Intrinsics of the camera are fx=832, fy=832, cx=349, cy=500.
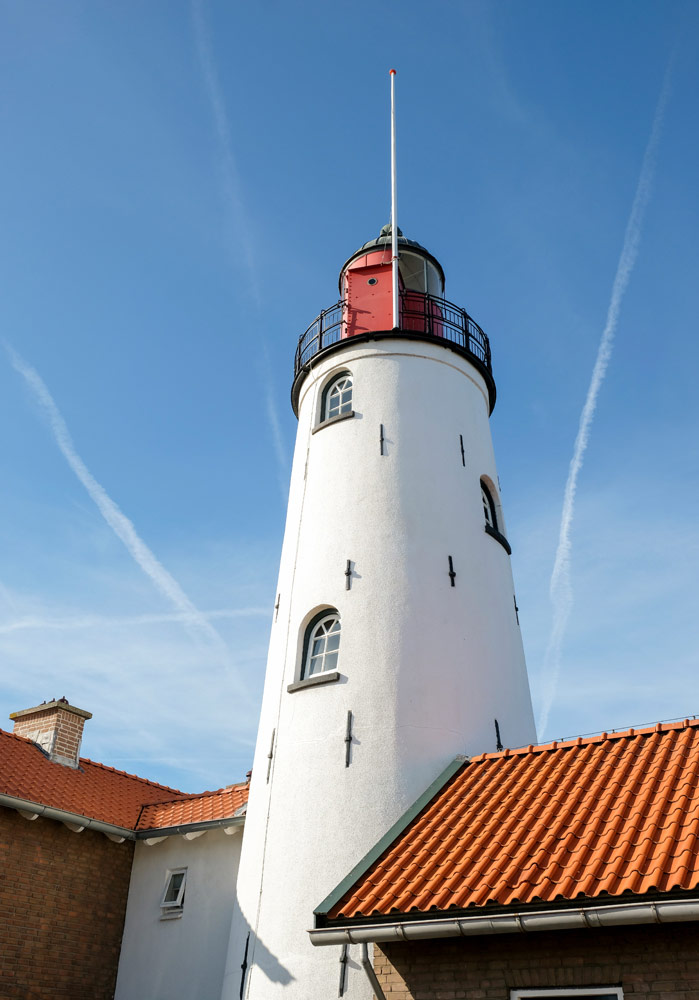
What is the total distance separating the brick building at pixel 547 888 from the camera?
21.5ft

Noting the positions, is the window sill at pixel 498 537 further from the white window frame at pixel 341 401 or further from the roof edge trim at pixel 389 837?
the roof edge trim at pixel 389 837

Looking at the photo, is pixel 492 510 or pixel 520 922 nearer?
pixel 520 922

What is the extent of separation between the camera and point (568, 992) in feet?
22.5

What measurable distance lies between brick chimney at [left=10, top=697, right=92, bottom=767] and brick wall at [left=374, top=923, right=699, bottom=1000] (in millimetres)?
8842

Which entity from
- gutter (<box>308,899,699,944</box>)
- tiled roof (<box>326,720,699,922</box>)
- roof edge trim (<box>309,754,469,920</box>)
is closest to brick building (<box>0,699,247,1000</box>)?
roof edge trim (<box>309,754,469,920</box>)

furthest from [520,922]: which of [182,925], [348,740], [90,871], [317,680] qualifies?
[90,871]

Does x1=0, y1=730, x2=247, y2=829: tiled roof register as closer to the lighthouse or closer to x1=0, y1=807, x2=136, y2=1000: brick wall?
x1=0, y1=807, x2=136, y2=1000: brick wall

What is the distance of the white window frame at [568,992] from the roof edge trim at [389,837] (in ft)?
6.22

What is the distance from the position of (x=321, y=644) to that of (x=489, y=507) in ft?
13.4

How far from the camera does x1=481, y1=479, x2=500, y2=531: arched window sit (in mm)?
14081

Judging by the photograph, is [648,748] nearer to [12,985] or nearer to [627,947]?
[627,947]

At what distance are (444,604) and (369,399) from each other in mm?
3893

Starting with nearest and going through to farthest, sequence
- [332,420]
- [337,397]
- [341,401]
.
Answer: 1. [332,420]
2. [341,401]
3. [337,397]

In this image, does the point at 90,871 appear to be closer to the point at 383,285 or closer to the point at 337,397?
the point at 337,397
